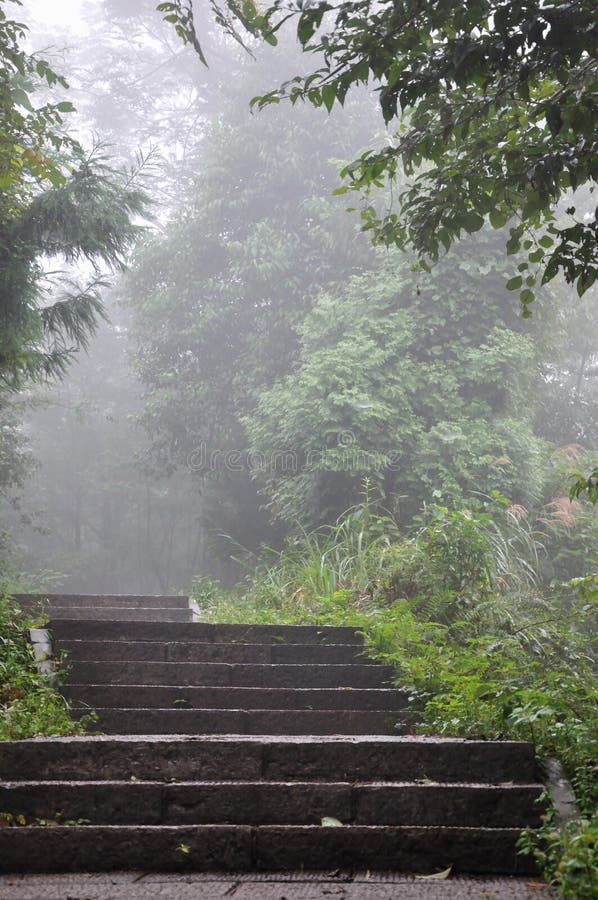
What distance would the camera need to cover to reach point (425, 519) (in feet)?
36.7

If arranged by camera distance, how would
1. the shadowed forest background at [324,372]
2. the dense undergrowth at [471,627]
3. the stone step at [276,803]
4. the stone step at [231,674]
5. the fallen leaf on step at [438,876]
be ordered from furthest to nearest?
the stone step at [231,674] < the shadowed forest background at [324,372] < the dense undergrowth at [471,627] < the stone step at [276,803] < the fallen leaf on step at [438,876]

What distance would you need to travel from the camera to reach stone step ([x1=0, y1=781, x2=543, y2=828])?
3520 millimetres

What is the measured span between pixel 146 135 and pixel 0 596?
2198 cm

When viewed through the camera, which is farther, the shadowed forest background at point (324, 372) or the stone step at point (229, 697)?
the stone step at point (229, 697)

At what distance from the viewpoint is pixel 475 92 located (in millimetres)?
4348

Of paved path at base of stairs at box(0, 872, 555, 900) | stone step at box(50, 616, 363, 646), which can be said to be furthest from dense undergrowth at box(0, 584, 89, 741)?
paved path at base of stairs at box(0, 872, 555, 900)

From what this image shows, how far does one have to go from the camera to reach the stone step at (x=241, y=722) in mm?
4961

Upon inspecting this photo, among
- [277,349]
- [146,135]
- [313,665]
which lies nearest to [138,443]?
[277,349]

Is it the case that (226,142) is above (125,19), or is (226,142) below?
below

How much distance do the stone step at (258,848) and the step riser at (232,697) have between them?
207 centimetres

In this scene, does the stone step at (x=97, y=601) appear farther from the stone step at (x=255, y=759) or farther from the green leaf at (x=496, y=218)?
the green leaf at (x=496, y=218)

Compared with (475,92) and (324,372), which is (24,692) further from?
(324,372)

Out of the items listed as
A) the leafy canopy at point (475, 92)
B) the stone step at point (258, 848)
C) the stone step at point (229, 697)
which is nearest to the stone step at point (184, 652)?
the stone step at point (229, 697)

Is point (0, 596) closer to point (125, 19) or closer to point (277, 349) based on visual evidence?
point (277, 349)
